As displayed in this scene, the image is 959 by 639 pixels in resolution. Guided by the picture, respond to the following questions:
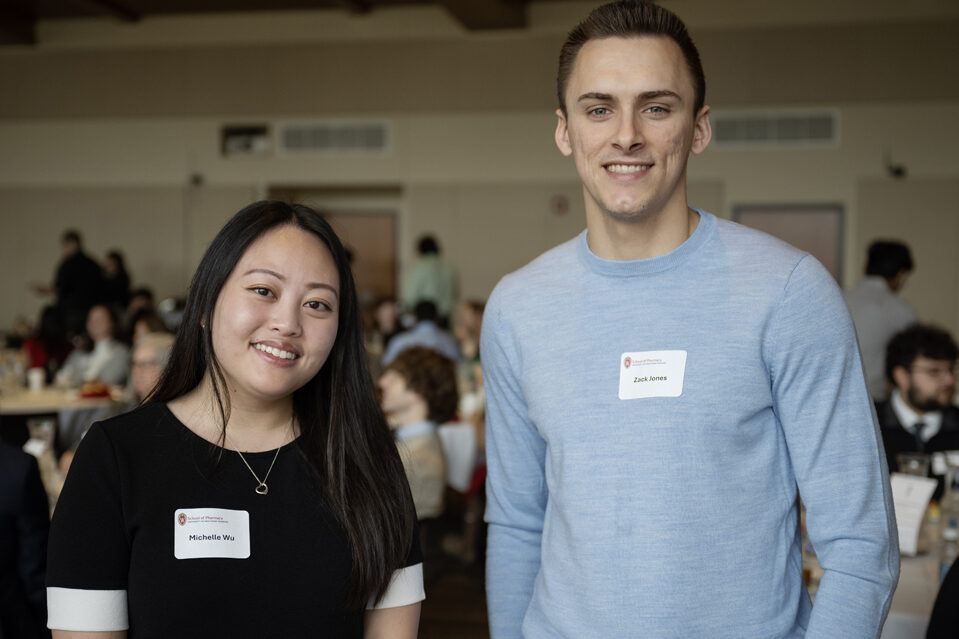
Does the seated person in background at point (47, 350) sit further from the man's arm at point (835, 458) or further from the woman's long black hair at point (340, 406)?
the man's arm at point (835, 458)

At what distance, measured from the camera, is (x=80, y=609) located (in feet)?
4.10

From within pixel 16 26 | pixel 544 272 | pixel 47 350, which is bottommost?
pixel 47 350

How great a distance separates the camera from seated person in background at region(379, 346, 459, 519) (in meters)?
3.49

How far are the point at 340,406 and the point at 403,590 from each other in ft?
1.01

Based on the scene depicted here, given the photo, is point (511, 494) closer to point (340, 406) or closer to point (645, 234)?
point (340, 406)

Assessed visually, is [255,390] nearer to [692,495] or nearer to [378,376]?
[692,495]

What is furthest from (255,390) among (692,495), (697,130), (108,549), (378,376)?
(378,376)

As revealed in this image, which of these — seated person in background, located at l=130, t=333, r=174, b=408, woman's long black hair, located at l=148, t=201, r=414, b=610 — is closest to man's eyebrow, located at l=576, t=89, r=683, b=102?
woman's long black hair, located at l=148, t=201, r=414, b=610

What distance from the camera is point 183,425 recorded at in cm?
140

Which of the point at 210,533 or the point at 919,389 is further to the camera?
the point at 919,389

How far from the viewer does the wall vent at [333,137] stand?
1045cm

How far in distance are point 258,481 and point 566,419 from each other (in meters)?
0.46

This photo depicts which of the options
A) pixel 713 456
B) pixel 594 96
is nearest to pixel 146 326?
pixel 594 96

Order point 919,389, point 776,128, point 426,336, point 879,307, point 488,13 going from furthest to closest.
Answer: point 776,128 → point 488,13 → point 426,336 → point 879,307 → point 919,389
